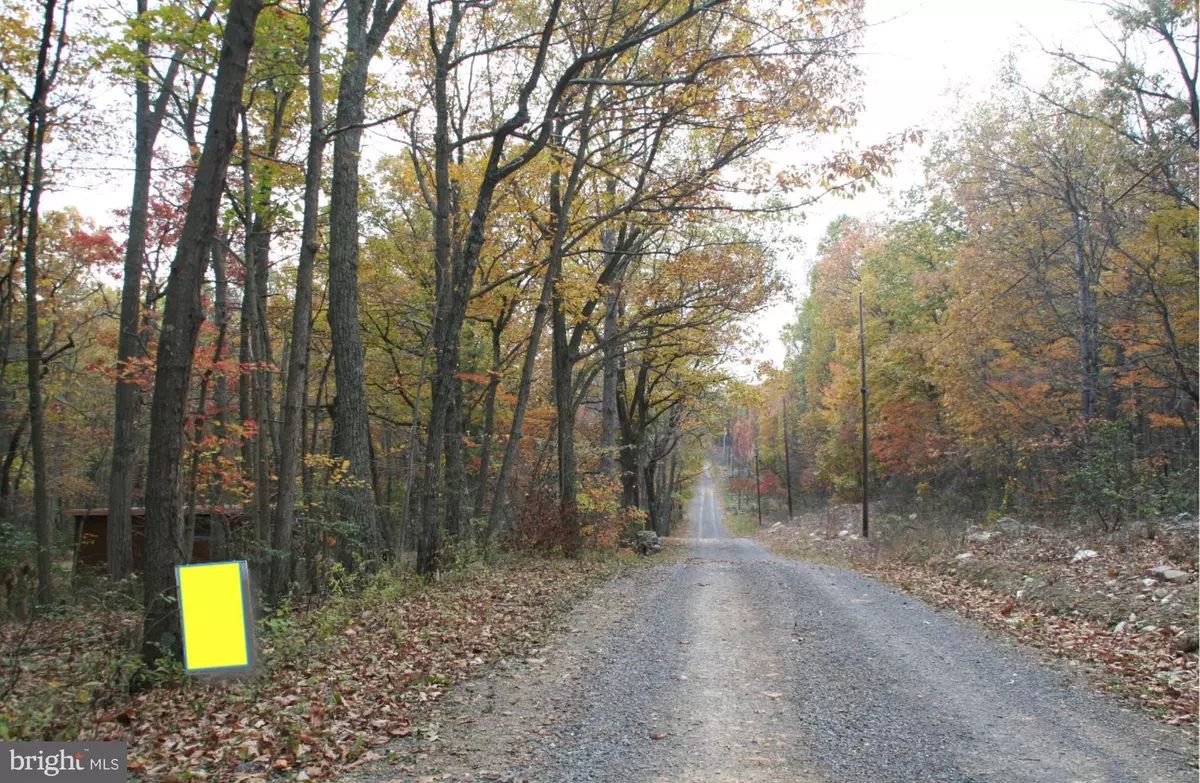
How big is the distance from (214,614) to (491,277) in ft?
53.8

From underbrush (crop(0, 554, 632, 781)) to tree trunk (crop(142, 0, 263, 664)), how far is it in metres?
0.55

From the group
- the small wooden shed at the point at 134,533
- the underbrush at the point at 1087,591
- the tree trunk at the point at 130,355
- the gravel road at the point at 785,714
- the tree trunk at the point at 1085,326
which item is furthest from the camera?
the tree trunk at the point at 1085,326

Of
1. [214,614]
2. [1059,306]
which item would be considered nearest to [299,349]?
[214,614]

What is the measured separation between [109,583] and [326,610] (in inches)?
220

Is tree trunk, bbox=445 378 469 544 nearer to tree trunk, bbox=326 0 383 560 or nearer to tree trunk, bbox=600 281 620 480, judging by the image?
tree trunk, bbox=326 0 383 560

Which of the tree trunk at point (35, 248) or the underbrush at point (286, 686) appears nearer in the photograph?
the underbrush at point (286, 686)

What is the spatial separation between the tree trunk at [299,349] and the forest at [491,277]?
0.22ft

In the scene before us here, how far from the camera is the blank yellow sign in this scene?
2.64m

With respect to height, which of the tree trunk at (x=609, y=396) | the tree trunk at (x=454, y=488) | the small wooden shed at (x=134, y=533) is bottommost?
the small wooden shed at (x=134, y=533)

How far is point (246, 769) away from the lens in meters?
4.14

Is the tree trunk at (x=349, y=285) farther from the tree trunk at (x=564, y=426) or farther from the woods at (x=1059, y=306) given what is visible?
the woods at (x=1059, y=306)

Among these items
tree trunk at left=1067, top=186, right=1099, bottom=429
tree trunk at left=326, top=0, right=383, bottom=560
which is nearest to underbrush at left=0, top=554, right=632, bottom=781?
tree trunk at left=326, top=0, right=383, bottom=560

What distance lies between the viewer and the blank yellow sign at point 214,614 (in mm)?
2641

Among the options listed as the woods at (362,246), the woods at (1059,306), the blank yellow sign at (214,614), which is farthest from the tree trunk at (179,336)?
the woods at (1059,306)
